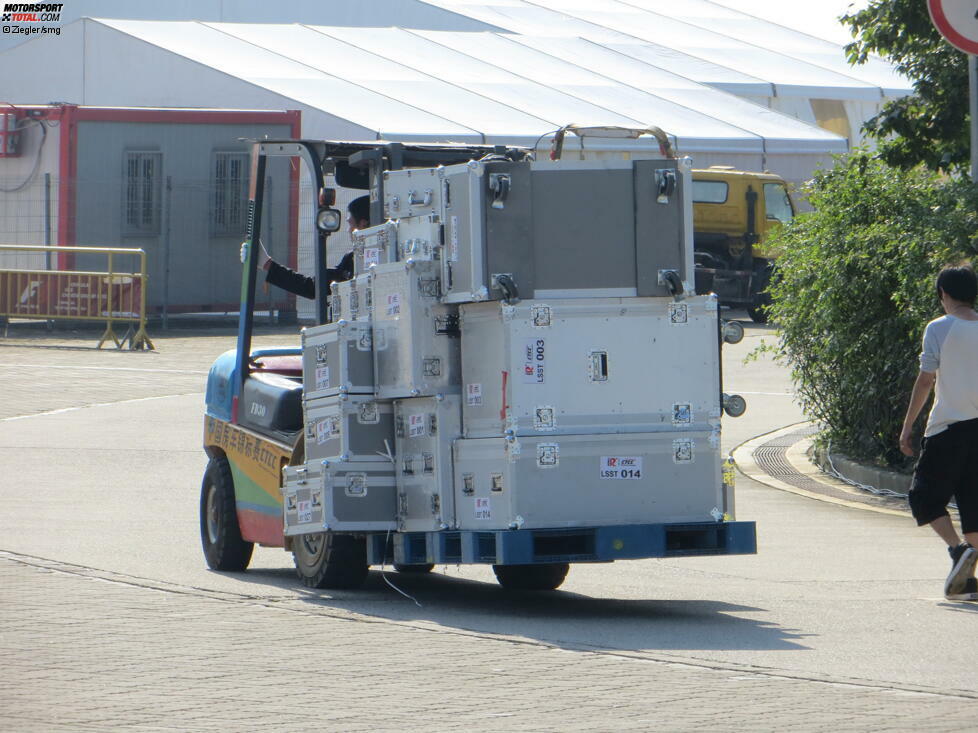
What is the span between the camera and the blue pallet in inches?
366

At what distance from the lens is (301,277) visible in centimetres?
1084

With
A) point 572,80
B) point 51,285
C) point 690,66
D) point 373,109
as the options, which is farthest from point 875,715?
point 690,66

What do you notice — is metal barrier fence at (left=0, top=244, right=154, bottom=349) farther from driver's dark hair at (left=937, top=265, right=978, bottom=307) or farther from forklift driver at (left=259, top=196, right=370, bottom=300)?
driver's dark hair at (left=937, top=265, right=978, bottom=307)

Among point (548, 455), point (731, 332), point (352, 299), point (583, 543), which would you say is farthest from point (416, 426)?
point (731, 332)

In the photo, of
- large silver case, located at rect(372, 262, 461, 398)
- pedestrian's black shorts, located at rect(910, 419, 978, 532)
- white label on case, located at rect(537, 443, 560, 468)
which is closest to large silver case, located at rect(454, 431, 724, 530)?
white label on case, located at rect(537, 443, 560, 468)

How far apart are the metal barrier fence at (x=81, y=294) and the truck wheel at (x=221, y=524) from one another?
15613 mm

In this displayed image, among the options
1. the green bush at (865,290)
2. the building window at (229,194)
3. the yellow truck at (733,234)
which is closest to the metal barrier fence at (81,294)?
the building window at (229,194)

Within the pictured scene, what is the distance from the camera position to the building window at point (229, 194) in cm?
3150

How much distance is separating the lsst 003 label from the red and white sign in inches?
127

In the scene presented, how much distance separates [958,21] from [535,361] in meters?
3.43

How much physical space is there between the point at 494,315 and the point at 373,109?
81.2 ft

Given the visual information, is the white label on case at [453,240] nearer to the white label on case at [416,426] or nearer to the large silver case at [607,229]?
the large silver case at [607,229]

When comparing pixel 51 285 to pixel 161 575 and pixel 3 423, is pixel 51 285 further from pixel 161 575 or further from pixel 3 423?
pixel 161 575

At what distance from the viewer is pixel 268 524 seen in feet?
36.1
